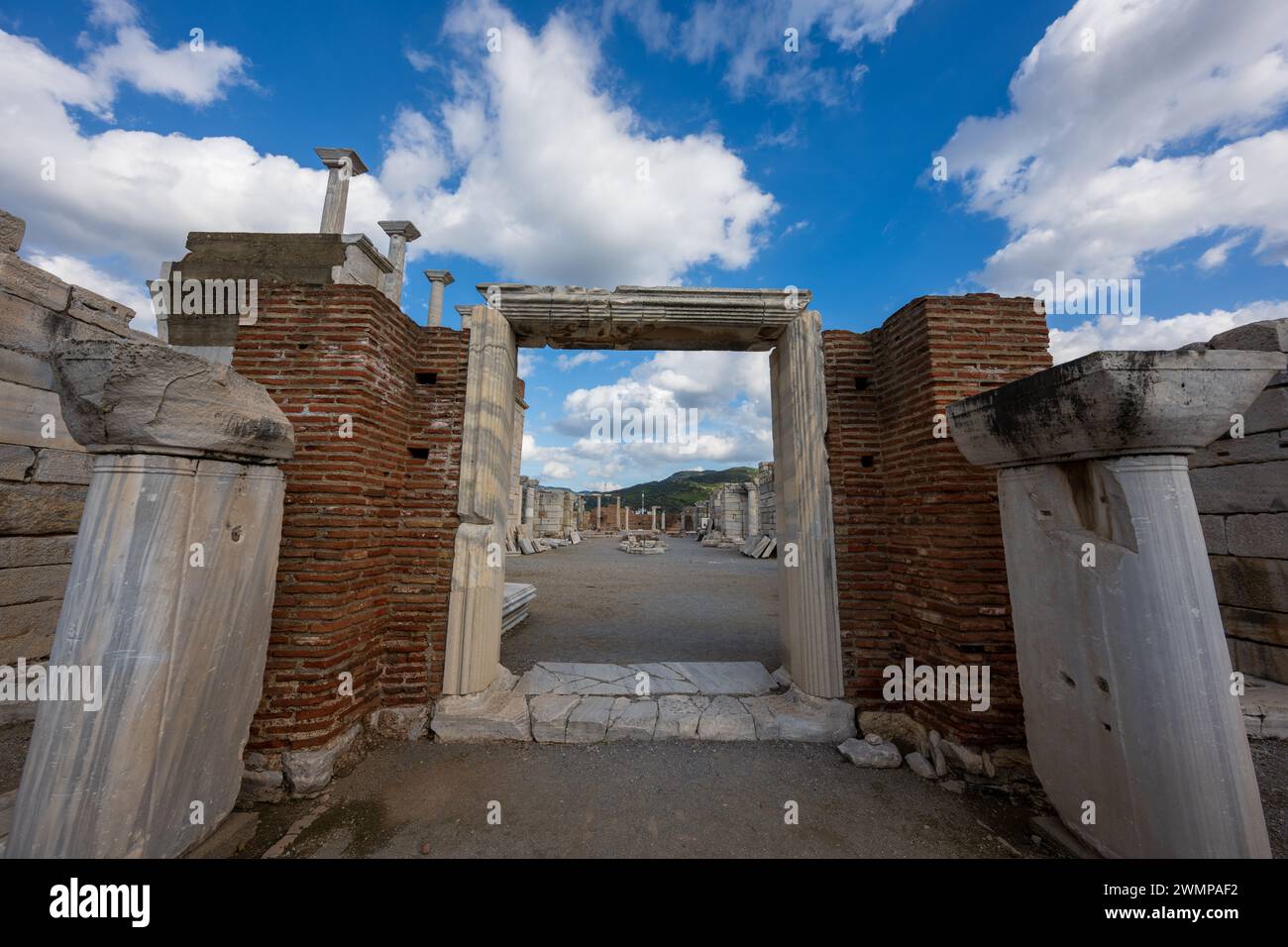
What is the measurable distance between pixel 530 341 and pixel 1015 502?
4.19m

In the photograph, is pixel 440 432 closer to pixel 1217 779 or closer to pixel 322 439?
pixel 322 439

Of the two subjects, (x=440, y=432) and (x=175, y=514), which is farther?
(x=440, y=432)

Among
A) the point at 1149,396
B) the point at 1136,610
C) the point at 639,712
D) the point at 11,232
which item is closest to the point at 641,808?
the point at 639,712

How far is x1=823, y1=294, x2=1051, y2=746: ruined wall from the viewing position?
288cm

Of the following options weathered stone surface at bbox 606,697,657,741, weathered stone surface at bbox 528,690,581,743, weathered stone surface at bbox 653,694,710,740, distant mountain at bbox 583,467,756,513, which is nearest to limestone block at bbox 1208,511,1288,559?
weathered stone surface at bbox 653,694,710,740

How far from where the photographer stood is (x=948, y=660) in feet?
9.61

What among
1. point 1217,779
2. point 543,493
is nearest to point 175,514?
point 1217,779

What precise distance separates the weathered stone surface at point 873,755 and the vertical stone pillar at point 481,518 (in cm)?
294

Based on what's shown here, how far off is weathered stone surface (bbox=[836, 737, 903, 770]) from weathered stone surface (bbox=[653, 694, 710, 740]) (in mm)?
1100

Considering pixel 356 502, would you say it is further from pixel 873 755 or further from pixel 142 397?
pixel 873 755

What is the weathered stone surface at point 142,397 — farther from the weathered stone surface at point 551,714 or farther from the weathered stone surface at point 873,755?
the weathered stone surface at point 873,755

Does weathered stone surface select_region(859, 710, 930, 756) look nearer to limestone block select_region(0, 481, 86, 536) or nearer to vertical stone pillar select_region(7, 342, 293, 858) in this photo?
vertical stone pillar select_region(7, 342, 293, 858)
